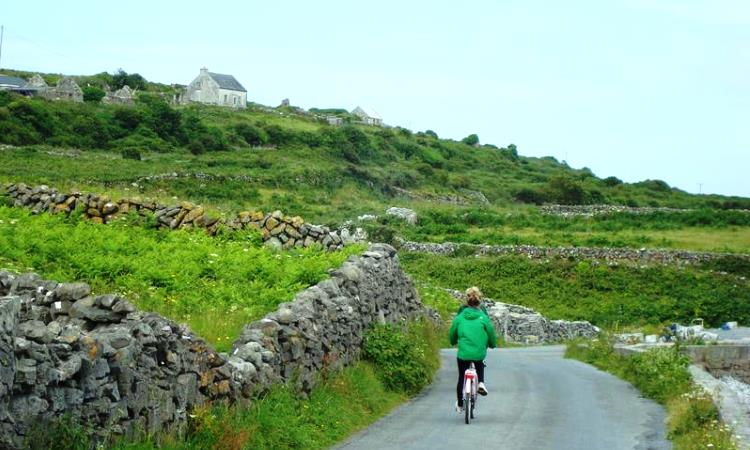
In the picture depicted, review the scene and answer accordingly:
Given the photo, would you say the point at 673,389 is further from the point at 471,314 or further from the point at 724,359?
the point at 724,359

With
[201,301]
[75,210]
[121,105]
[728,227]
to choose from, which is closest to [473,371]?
[201,301]

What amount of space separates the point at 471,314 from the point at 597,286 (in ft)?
161

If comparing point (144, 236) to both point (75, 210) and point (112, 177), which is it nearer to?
point (75, 210)

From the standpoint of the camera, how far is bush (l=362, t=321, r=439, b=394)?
18828 mm

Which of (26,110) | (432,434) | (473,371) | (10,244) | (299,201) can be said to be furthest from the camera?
(26,110)

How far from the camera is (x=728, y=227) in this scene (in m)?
88.9

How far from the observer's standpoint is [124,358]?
397 inches

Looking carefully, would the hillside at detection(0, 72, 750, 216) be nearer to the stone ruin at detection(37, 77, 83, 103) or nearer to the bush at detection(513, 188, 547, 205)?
the bush at detection(513, 188, 547, 205)

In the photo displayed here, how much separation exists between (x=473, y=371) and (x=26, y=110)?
2739 inches

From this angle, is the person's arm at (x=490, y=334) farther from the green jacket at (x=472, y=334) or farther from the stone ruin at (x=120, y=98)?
the stone ruin at (x=120, y=98)

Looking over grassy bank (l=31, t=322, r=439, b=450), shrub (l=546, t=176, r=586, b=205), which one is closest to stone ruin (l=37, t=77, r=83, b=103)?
shrub (l=546, t=176, r=586, b=205)

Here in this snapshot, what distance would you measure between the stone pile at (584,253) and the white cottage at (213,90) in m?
71.6

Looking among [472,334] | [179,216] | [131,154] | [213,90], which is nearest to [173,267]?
[472,334]

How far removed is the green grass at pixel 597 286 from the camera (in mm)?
56688
